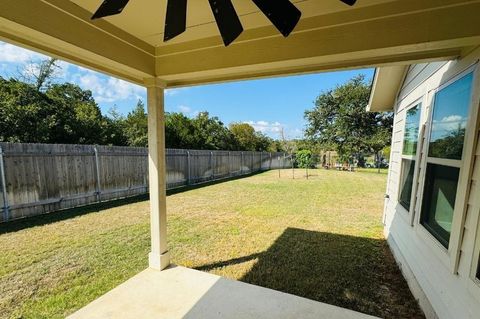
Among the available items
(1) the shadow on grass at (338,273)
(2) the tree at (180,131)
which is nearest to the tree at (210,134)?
(2) the tree at (180,131)

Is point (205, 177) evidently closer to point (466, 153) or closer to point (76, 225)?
point (76, 225)

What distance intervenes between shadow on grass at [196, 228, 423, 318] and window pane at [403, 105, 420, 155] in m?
1.64

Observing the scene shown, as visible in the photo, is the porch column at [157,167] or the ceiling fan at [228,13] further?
the porch column at [157,167]

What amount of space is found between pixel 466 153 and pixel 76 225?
18.6ft

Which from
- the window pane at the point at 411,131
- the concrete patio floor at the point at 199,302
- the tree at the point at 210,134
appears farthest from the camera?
the tree at the point at 210,134

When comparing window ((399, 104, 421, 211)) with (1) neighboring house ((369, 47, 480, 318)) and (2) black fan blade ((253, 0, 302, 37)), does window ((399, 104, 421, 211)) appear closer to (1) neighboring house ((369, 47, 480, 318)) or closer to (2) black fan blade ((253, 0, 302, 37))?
(1) neighboring house ((369, 47, 480, 318))

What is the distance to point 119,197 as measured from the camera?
6.82 meters

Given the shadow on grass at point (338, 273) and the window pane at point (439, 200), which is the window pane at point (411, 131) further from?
the shadow on grass at point (338, 273)

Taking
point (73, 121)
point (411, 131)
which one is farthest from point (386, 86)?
point (73, 121)

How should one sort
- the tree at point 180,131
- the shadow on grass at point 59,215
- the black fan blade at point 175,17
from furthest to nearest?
the tree at point 180,131, the shadow on grass at point 59,215, the black fan blade at point 175,17

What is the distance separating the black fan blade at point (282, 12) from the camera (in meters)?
Answer: 1.08

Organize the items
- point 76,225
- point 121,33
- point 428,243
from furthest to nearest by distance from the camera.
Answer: point 76,225
point 428,243
point 121,33

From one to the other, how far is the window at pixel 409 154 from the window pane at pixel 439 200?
20.0 inches

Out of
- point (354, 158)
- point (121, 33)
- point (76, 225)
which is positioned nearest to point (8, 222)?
point (76, 225)
